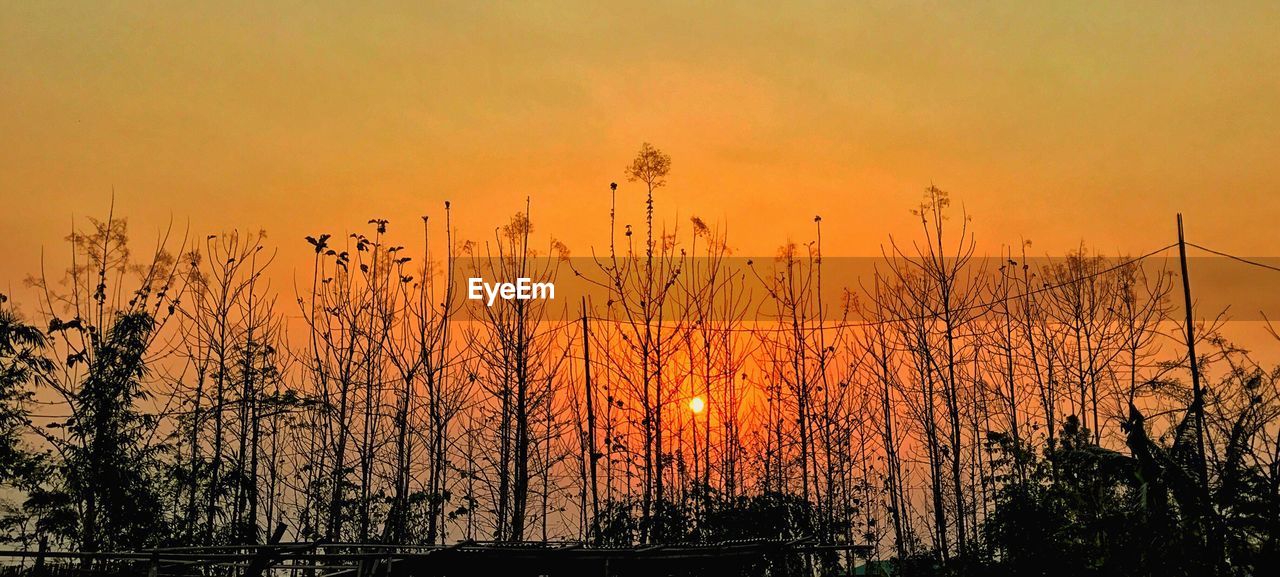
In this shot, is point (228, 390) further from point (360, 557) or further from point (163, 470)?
point (360, 557)

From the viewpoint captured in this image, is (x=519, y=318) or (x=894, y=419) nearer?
(x=519, y=318)

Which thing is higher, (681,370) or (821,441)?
(681,370)

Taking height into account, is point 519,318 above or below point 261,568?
above

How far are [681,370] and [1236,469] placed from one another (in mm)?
9212

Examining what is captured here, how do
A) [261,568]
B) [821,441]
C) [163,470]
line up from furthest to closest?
1. [821,441]
2. [163,470]
3. [261,568]

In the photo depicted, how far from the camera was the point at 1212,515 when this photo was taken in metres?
12.4

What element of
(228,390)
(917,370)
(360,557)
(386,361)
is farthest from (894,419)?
(360,557)

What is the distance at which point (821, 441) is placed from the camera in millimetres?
20047

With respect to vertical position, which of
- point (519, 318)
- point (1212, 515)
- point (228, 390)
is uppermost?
point (519, 318)

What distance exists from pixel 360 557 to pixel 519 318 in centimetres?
953

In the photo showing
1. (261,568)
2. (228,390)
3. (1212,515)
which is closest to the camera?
(261,568)

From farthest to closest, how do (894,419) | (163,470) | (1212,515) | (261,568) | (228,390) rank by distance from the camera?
(894,419), (228,390), (163,470), (1212,515), (261,568)

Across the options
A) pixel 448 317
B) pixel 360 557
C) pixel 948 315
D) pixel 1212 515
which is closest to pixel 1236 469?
pixel 1212 515

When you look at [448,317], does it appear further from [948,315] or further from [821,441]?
[948,315]
